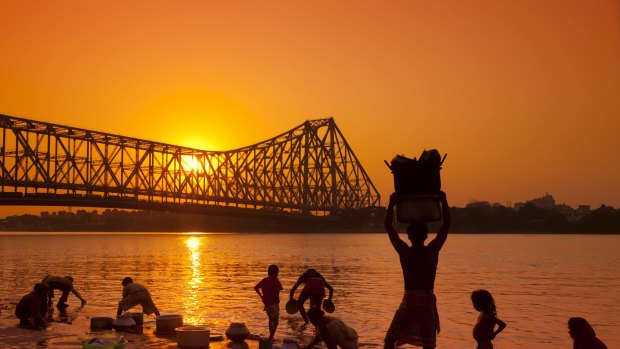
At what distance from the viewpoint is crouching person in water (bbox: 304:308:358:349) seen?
10516 mm

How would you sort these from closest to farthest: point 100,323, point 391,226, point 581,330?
point 391,226
point 581,330
point 100,323

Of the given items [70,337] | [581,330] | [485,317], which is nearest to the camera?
[581,330]

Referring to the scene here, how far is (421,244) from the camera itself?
7566 millimetres

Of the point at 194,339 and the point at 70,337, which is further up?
the point at 194,339

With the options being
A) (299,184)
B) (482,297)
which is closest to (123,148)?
(299,184)

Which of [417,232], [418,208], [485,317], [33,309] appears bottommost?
[33,309]

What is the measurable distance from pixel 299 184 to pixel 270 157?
39.1 ft

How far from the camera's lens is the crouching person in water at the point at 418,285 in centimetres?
754

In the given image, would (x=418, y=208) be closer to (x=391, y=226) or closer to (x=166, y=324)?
(x=391, y=226)

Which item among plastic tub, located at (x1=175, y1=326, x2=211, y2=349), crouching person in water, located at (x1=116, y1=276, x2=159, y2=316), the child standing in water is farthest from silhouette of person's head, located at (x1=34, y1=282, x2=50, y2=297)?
the child standing in water

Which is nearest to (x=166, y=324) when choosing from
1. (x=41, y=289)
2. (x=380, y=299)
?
(x=41, y=289)

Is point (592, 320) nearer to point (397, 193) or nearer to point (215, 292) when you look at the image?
point (215, 292)

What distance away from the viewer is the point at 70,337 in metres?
15.9

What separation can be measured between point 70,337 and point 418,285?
10.6 metres
